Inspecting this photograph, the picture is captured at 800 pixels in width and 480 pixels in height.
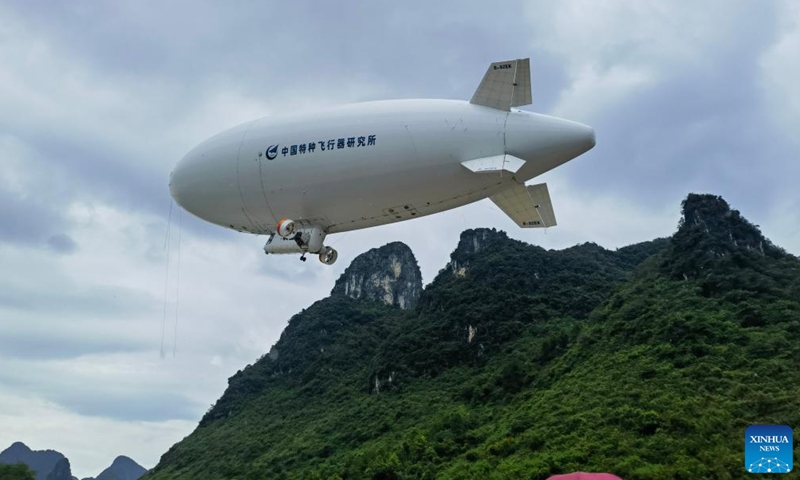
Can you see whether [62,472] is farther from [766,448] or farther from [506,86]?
[506,86]

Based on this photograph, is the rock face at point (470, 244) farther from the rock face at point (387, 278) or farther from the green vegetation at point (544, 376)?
the rock face at point (387, 278)

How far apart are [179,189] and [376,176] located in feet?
25.2

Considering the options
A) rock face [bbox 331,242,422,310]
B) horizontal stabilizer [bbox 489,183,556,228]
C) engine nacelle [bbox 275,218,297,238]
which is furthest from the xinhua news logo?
rock face [bbox 331,242,422,310]

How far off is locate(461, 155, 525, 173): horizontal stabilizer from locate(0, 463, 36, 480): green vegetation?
5339 cm

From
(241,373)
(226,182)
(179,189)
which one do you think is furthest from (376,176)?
(241,373)

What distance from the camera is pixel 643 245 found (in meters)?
119

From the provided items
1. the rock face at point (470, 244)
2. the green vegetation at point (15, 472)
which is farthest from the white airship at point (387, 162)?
the rock face at point (470, 244)

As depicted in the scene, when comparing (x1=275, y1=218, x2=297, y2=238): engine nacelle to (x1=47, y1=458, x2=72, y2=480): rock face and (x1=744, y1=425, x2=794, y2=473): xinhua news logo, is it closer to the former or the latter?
(x1=744, y1=425, x2=794, y2=473): xinhua news logo

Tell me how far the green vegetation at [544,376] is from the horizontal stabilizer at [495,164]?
21400mm

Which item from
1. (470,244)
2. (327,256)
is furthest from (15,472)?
(470,244)

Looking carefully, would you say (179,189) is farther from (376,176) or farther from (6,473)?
(6,473)

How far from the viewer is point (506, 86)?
15117mm

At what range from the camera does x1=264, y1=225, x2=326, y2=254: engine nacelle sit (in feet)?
57.2

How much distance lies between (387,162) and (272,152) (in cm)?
372
